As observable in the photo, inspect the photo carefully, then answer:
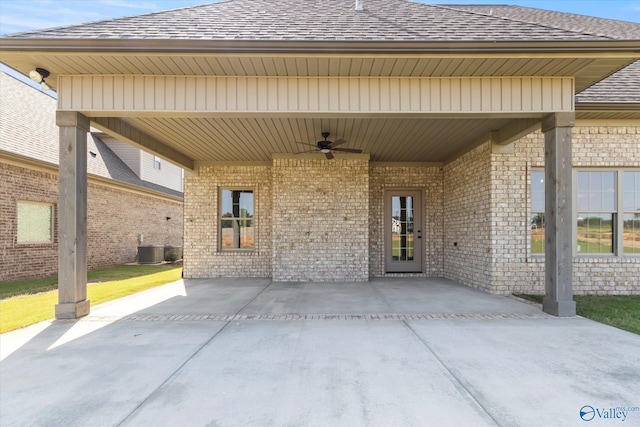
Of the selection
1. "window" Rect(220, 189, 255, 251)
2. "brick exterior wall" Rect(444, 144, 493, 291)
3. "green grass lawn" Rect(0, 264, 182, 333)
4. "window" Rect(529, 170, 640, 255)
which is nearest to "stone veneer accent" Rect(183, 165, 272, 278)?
"window" Rect(220, 189, 255, 251)

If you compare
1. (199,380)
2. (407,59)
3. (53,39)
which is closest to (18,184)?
(53,39)

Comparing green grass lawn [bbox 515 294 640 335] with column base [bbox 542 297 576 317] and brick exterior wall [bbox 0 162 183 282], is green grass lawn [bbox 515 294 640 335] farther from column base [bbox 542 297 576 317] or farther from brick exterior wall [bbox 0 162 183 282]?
brick exterior wall [bbox 0 162 183 282]

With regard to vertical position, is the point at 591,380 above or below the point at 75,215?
below

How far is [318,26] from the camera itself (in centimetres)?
452

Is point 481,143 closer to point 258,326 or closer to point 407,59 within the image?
point 407,59

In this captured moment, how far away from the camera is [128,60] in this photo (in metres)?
4.13

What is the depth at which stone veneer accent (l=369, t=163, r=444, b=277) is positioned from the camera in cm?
893

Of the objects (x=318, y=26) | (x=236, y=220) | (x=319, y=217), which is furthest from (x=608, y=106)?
(x=236, y=220)

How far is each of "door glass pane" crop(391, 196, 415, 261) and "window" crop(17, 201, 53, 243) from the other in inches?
370

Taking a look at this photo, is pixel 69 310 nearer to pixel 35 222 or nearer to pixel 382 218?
pixel 35 222

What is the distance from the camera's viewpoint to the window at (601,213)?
641 cm

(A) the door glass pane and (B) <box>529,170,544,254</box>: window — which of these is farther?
(A) the door glass pane

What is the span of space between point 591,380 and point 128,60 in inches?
226

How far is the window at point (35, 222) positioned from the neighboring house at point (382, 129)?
3917 millimetres
